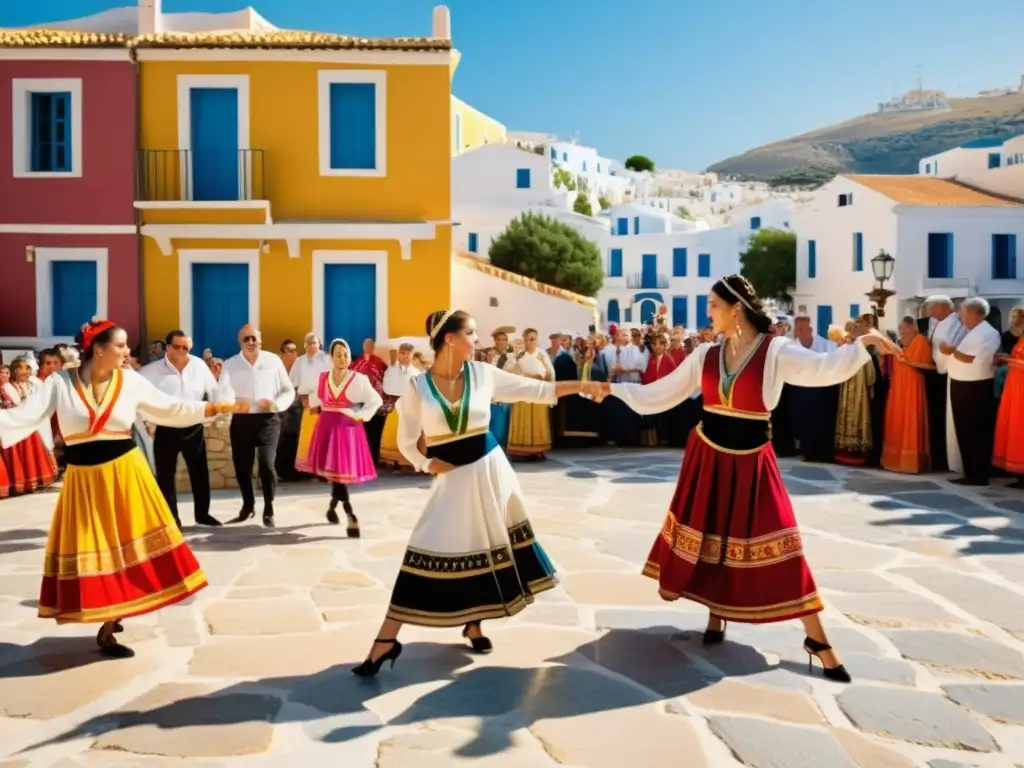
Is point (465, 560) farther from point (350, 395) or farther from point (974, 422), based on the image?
point (974, 422)

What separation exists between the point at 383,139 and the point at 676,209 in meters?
Answer: 67.6

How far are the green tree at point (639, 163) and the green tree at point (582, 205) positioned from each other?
3883 cm

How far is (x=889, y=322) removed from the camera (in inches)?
1421

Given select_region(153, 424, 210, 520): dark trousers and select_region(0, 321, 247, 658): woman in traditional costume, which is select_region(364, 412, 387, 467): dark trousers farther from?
select_region(0, 321, 247, 658): woman in traditional costume

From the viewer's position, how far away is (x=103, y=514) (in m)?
6.15

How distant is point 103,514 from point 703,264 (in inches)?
2294

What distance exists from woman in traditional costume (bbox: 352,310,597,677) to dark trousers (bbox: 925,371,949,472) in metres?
8.47

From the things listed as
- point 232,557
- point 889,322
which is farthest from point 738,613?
point 889,322

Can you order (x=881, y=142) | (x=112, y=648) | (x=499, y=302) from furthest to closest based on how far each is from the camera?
1. (x=881, y=142)
2. (x=499, y=302)
3. (x=112, y=648)

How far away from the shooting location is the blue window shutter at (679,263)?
61.9 metres

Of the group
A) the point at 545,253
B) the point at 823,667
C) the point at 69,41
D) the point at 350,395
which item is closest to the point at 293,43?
the point at 69,41

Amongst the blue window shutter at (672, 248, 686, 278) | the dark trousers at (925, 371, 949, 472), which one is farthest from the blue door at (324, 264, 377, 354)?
the blue window shutter at (672, 248, 686, 278)

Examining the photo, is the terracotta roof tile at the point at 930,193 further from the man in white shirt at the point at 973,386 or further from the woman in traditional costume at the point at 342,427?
the woman in traditional costume at the point at 342,427

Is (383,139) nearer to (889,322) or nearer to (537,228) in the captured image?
(889,322)
